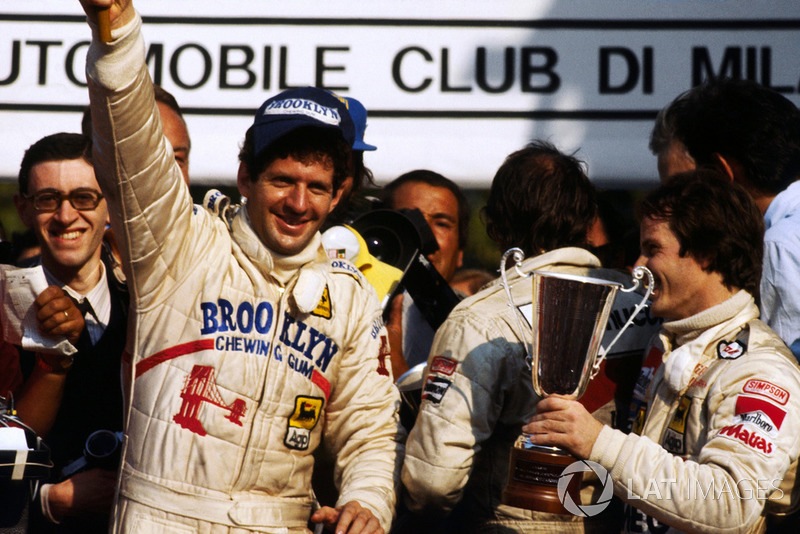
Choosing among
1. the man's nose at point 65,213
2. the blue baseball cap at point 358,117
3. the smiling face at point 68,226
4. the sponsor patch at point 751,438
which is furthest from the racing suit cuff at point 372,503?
the blue baseball cap at point 358,117

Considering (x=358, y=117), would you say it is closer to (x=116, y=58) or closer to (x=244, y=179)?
(x=244, y=179)

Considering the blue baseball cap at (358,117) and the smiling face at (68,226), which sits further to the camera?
the blue baseball cap at (358,117)

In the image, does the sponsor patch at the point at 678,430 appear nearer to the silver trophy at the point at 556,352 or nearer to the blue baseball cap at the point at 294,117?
the silver trophy at the point at 556,352

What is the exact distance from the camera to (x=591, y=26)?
4.25 m

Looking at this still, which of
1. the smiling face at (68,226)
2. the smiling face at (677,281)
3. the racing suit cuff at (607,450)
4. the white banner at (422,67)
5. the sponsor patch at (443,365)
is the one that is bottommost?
the racing suit cuff at (607,450)

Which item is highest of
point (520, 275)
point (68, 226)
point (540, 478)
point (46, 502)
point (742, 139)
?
point (742, 139)

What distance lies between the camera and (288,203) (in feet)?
8.63

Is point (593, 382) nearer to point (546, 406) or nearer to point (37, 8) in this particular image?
point (546, 406)

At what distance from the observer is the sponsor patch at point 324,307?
267 centimetres

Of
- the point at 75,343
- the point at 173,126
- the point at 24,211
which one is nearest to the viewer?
the point at 75,343

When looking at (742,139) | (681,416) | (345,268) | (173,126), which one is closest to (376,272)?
(345,268)

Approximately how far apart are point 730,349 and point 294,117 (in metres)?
1.36

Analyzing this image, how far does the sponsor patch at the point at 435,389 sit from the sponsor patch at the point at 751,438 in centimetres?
81

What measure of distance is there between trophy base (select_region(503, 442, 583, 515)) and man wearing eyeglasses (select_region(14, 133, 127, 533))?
119 cm
